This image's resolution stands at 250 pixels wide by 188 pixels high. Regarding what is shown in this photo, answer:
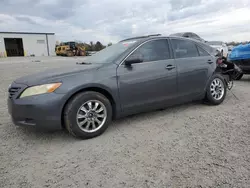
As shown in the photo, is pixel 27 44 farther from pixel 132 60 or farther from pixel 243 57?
pixel 132 60

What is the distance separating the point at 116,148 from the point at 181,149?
846mm

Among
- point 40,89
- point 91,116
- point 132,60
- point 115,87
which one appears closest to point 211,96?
point 132,60

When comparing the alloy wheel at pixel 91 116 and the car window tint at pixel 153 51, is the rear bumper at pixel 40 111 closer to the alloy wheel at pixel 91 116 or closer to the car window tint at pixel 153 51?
the alloy wheel at pixel 91 116

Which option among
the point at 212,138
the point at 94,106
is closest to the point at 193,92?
the point at 212,138

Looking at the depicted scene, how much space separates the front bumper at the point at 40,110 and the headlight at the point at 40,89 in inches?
2.2

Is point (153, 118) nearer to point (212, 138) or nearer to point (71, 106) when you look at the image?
point (212, 138)

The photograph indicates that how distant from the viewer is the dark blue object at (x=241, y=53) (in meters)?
6.24

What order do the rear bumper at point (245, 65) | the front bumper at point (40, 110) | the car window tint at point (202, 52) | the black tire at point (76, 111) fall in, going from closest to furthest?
the front bumper at point (40, 110), the black tire at point (76, 111), the car window tint at point (202, 52), the rear bumper at point (245, 65)

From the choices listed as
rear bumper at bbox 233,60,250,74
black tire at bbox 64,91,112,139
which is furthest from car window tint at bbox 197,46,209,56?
rear bumper at bbox 233,60,250,74

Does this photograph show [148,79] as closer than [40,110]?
No

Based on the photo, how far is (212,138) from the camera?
113 inches

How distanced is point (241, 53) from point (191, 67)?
3564 millimetres

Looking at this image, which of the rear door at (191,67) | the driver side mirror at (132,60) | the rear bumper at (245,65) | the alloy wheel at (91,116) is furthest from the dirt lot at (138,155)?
the rear bumper at (245,65)

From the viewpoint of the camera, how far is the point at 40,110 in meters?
2.66
